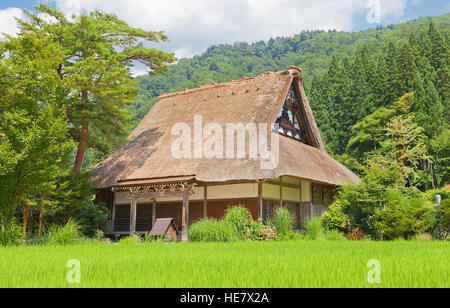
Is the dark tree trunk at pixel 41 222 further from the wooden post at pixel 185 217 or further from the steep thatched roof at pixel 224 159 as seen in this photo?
the wooden post at pixel 185 217

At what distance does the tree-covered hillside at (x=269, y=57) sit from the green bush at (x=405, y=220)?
5209cm

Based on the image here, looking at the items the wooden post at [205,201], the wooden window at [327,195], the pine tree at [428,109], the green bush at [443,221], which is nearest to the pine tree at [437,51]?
the pine tree at [428,109]

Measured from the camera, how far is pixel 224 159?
1695 centimetres

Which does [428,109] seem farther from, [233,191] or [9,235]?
[9,235]

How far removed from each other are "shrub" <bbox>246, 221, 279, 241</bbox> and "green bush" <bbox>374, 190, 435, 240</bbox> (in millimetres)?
3604

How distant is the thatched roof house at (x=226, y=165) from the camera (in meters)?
16.8

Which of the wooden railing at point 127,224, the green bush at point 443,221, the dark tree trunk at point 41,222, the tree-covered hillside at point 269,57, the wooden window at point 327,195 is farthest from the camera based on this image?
the tree-covered hillside at point 269,57

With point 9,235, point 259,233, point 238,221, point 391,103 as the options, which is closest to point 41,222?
point 9,235

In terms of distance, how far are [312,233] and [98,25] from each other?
13313 mm

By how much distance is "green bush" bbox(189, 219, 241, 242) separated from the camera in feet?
42.9

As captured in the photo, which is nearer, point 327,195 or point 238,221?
point 238,221

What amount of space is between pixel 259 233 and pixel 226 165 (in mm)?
3505

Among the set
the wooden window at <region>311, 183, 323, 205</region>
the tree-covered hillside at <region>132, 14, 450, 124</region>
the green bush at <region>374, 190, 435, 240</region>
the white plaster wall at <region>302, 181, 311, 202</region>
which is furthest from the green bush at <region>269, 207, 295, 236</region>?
the tree-covered hillside at <region>132, 14, 450, 124</region>
